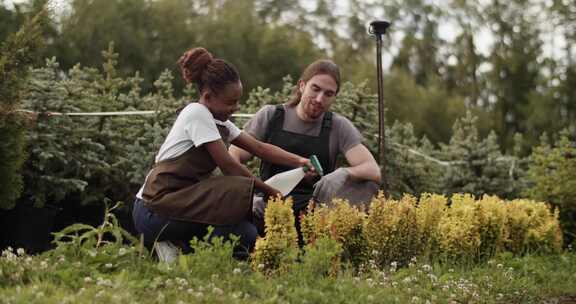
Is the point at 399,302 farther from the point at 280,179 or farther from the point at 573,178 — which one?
the point at 573,178

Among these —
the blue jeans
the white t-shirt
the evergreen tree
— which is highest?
the white t-shirt

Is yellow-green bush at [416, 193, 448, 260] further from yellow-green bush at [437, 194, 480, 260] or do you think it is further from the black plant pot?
the black plant pot

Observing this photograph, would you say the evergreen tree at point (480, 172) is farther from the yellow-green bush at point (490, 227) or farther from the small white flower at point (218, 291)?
the small white flower at point (218, 291)

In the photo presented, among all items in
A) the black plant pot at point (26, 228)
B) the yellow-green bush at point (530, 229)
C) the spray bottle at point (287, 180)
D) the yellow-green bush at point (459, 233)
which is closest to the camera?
the spray bottle at point (287, 180)

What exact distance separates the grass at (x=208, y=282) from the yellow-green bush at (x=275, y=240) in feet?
0.29

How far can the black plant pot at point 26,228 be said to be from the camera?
21.7ft

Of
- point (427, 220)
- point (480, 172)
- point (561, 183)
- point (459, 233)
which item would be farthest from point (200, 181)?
point (480, 172)

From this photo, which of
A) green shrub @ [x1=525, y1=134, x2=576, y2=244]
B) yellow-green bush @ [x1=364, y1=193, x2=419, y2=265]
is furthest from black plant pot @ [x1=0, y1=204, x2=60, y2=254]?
green shrub @ [x1=525, y1=134, x2=576, y2=244]

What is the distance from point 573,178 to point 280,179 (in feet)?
14.7

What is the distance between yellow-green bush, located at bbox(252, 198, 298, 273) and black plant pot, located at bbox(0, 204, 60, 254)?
286cm

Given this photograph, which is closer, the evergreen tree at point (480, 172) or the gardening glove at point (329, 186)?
the gardening glove at point (329, 186)

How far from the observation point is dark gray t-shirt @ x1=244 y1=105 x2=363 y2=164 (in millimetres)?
5902

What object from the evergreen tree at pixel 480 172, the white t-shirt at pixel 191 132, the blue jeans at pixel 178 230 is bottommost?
the evergreen tree at pixel 480 172

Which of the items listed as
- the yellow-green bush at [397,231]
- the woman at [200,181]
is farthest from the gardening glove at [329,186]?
the woman at [200,181]
